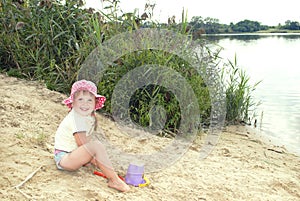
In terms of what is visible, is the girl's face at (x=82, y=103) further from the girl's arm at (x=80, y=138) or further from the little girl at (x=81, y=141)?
the girl's arm at (x=80, y=138)

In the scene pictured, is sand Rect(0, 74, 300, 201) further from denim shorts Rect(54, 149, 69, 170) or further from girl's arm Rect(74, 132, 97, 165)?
girl's arm Rect(74, 132, 97, 165)

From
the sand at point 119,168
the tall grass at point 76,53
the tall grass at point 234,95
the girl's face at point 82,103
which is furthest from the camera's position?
the tall grass at point 234,95

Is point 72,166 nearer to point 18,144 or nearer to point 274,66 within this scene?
point 18,144

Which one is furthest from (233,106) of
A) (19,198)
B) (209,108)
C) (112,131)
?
(19,198)

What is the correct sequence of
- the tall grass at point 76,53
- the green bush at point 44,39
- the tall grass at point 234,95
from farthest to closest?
the tall grass at point 234,95 → the green bush at point 44,39 → the tall grass at point 76,53

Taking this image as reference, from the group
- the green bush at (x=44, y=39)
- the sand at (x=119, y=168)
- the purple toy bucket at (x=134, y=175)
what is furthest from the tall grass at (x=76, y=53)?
the purple toy bucket at (x=134, y=175)

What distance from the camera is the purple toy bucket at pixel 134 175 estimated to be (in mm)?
2758

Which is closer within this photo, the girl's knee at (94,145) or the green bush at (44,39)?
the girl's knee at (94,145)

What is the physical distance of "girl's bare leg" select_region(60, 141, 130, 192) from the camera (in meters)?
2.60

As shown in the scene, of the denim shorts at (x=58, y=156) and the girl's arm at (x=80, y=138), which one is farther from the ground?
the girl's arm at (x=80, y=138)

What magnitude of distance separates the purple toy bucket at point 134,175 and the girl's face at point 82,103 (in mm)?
490

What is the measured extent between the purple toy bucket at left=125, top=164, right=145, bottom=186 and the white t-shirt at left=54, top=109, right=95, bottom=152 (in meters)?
0.40

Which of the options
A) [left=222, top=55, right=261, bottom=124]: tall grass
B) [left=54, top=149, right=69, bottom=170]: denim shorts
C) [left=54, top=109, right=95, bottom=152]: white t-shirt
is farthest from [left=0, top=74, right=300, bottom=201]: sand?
[left=222, top=55, right=261, bottom=124]: tall grass

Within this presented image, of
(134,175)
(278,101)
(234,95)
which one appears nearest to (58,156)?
(134,175)
